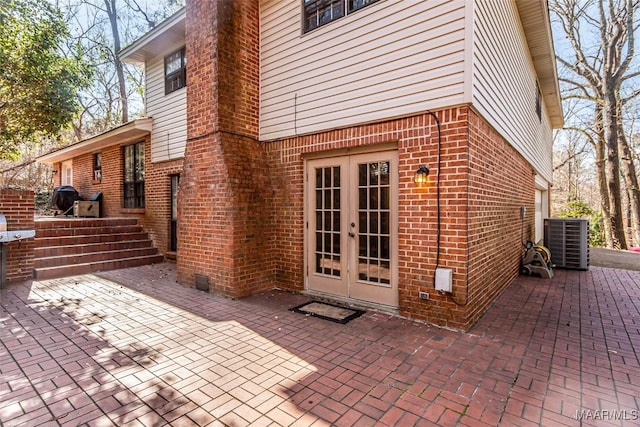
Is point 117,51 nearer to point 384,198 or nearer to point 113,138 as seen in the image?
point 113,138

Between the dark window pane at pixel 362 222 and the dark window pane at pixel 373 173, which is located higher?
the dark window pane at pixel 373 173

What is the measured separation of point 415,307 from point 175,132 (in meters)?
6.99

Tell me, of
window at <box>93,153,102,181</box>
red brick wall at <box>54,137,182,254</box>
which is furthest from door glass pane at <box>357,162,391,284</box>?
window at <box>93,153,102,181</box>

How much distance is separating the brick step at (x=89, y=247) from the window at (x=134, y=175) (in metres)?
1.57

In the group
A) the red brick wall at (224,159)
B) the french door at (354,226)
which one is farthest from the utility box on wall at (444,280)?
the red brick wall at (224,159)

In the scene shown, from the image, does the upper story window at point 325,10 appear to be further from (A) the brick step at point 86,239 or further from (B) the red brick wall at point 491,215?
(A) the brick step at point 86,239

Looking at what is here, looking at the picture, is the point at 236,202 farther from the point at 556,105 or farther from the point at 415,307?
the point at 556,105

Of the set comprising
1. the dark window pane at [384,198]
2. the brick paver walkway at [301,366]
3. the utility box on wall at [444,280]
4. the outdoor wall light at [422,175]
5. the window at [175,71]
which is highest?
the window at [175,71]

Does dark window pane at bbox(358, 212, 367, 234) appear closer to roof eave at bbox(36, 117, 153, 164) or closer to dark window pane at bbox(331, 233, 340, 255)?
dark window pane at bbox(331, 233, 340, 255)

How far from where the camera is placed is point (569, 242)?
787 centimetres

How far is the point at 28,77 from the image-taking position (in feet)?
22.9

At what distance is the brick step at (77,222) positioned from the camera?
7297mm

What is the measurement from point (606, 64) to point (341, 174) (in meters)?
14.8

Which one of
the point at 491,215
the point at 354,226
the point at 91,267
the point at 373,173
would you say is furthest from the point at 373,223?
the point at 91,267
